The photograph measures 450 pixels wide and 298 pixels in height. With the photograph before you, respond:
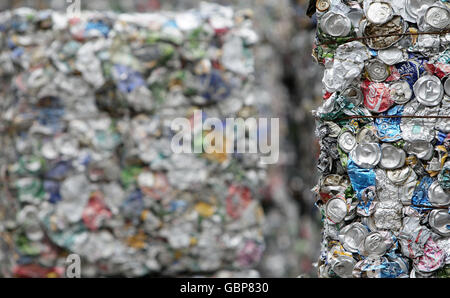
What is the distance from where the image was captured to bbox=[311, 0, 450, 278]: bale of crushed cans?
6.84 feet

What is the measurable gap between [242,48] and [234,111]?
364 millimetres

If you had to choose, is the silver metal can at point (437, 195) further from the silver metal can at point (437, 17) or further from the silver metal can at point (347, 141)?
the silver metal can at point (437, 17)

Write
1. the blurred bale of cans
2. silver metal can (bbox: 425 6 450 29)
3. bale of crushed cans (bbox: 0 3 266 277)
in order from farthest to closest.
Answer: the blurred bale of cans → bale of crushed cans (bbox: 0 3 266 277) → silver metal can (bbox: 425 6 450 29)

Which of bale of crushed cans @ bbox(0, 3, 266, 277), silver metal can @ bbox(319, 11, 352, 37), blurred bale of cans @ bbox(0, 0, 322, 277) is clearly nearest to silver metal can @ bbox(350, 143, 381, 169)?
silver metal can @ bbox(319, 11, 352, 37)

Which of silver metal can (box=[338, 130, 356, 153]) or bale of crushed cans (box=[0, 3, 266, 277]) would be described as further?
bale of crushed cans (box=[0, 3, 266, 277])

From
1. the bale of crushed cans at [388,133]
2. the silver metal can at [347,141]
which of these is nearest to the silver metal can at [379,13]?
the bale of crushed cans at [388,133]

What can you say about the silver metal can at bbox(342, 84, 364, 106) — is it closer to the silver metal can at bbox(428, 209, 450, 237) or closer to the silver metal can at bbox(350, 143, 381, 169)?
the silver metal can at bbox(350, 143, 381, 169)

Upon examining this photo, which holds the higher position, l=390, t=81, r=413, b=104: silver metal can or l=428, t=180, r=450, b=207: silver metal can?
l=390, t=81, r=413, b=104: silver metal can

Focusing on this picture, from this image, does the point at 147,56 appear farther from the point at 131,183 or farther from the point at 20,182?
the point at 20,182

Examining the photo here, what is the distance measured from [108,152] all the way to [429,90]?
6.86ft

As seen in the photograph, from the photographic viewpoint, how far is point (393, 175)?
213cm

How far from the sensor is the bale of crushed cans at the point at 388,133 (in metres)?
2.08

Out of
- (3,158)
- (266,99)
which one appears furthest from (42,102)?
(266,99)

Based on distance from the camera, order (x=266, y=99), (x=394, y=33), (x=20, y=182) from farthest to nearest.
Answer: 1. (x=266, y=99)
2. (x=20, y=182)
3. (x=394, y=33)
